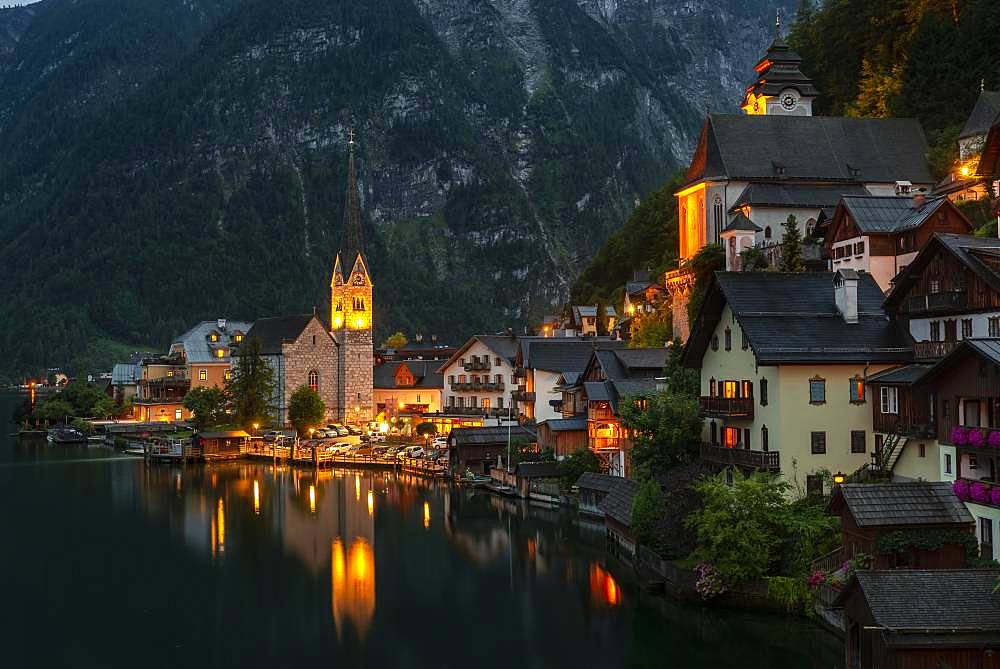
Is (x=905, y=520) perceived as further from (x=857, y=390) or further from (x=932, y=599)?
(x=857, y=390)

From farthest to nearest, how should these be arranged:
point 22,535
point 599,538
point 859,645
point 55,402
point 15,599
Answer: point 55,402, point 22,535, point 599,538, point 15,599, point 859,645

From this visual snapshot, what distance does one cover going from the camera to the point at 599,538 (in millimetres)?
51594

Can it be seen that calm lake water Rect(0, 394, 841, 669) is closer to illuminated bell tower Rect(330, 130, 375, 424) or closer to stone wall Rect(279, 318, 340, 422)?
stone wall Rect(279, 318, 340, 422)

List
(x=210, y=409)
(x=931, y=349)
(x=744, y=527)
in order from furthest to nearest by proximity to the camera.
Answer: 1. (x=210, y=409)
2. (x=931, y=349)
3. (x=744, y=527)

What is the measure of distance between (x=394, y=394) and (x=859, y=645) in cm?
8776

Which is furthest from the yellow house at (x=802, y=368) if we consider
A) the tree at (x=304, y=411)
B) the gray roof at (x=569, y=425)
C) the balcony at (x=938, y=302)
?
the tree at (x=304, y=411)

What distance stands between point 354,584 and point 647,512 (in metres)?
12.4

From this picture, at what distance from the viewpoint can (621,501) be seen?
48.8 meters

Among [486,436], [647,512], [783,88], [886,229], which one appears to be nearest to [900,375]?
[647,512]

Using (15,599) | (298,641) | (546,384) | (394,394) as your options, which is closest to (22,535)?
(15,599)

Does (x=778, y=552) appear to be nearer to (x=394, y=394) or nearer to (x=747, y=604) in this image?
(x=747, y=604)

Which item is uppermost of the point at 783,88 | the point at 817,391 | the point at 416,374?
the point at 783,88

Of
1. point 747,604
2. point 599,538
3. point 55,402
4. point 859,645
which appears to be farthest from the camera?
point 55,402

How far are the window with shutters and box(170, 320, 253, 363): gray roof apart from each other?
98.1 m
